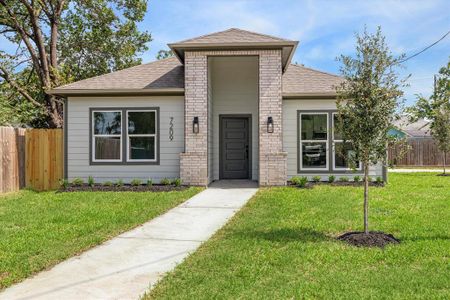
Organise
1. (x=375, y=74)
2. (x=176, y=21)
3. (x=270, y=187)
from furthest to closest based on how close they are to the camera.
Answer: (x=176, y=21)
(x=270, y=187)
(x=375, y=74)

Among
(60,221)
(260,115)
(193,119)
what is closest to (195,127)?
(193,119)

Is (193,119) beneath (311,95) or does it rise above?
beneath

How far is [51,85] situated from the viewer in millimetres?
18609

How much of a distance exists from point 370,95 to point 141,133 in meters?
8.86

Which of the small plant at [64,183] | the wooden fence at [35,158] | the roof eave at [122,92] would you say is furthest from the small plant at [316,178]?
the wooden fence at [35,158]

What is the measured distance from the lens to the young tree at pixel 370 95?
19.3 ft

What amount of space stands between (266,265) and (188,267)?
880 mm

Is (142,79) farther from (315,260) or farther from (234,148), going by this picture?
(315,260)

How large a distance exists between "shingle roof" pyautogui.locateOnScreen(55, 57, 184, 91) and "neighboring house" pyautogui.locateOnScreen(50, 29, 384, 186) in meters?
0.03

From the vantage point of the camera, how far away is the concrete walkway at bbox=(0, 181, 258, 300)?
405 centimetres

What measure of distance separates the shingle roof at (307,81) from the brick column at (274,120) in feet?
3.04

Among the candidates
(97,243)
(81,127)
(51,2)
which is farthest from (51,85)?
(97,243)

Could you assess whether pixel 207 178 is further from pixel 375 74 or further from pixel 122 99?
pixel 375 74

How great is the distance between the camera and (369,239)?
19.0 feet
